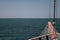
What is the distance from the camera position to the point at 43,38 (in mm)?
4836

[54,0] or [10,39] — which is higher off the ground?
[54,0]

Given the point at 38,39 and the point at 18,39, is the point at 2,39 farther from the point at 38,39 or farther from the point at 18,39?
the point at 38,39

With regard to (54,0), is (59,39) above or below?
below

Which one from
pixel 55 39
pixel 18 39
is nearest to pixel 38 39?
pixel 55 39

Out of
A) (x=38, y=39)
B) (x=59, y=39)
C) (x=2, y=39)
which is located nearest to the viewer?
(x=38, y=39)

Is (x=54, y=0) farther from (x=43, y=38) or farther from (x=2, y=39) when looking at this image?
(x=2, y=39)

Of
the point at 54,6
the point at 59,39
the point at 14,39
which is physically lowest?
the point at 14,39

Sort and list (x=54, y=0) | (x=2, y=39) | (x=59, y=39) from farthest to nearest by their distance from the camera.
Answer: (x=2, y=39) → (x=54, y=0) → (x=59, y=39)

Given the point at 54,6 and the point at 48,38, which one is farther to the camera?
the point at 54,6

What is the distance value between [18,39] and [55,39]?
16407 millimetres

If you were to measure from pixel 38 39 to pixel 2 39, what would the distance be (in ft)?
54.7

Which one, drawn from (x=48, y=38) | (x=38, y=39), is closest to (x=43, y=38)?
(x=48, y=38)

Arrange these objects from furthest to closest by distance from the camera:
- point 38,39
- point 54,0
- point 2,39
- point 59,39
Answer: point 2,39, point 54,0, point 59,39, point 38,39

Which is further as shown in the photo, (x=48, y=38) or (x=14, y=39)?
(x=14, y=39)
